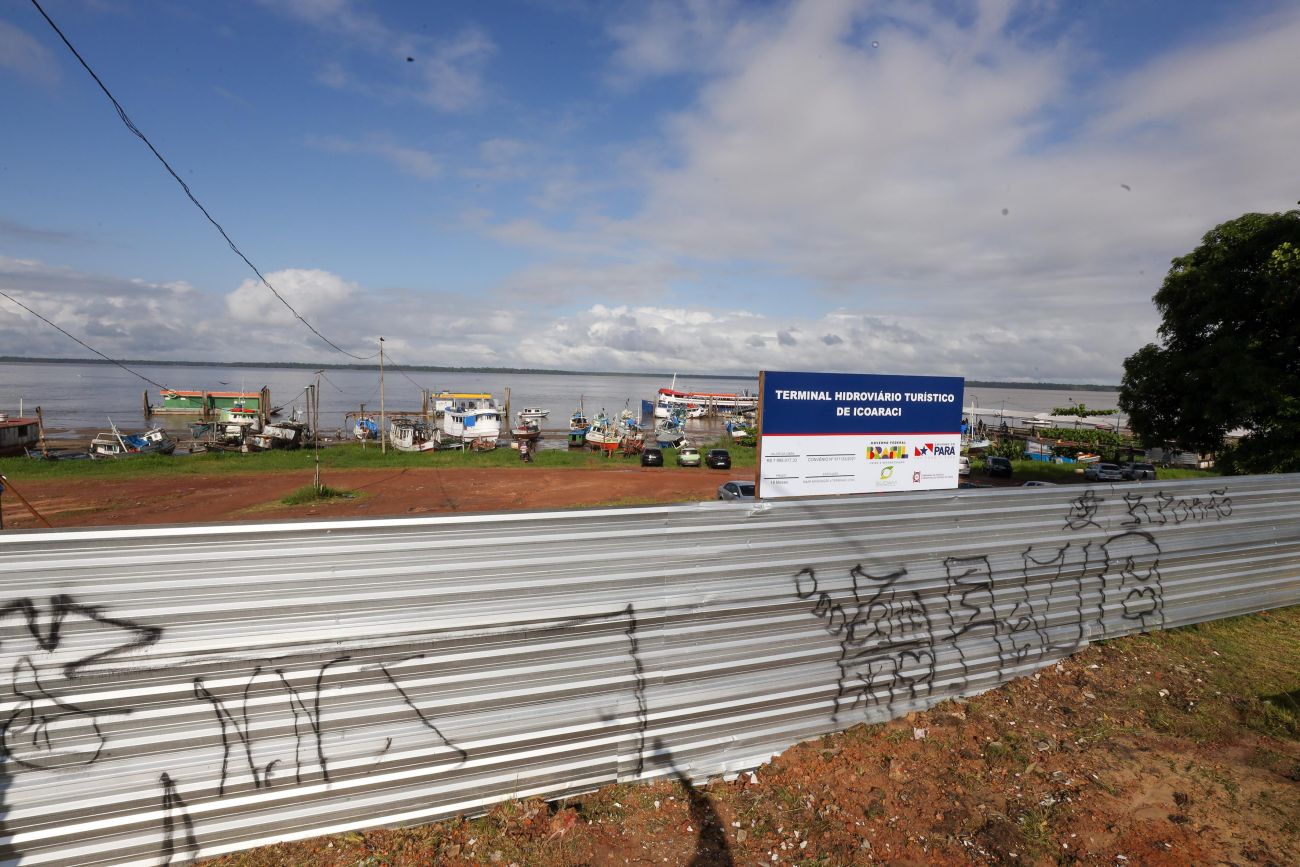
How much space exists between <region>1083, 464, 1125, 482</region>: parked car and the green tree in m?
7.63

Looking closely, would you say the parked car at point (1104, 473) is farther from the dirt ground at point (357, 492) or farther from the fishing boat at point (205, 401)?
the fishing boat at point (205, 401)

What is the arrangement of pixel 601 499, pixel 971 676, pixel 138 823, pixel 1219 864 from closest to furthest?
pixel 138 823, pixel 1219 864, pixel 971 676, pixel 601 499

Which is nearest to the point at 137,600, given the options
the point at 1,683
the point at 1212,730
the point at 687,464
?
the point at 1,683

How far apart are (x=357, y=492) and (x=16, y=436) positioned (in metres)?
30.5

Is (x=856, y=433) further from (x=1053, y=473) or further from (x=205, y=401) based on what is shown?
(x=205, y=401)

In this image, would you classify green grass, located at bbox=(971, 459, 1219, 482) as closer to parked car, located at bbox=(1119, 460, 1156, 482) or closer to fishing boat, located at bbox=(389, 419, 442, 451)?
parked car, located at bbox=(1119, 460, 1156, 482)

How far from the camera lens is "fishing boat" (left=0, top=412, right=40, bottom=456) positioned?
3438cm

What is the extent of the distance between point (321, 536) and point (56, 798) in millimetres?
1612

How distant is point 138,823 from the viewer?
2850mm

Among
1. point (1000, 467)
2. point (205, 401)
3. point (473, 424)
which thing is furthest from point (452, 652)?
point (205, 401)

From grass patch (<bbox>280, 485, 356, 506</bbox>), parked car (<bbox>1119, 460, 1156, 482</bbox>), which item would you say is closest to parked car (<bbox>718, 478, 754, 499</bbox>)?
grass patch (<bbox>280, 485, 356, 506</bbox>)

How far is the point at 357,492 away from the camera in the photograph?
22844 mm

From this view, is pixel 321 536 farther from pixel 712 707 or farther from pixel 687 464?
pixel 687 464

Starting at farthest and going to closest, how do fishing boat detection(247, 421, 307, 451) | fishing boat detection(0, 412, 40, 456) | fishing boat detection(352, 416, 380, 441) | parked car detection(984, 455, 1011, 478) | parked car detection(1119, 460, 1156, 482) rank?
fishing boat detection(352, 416, 380, 441)
fishing boat detection(247, 421, 307, 451)
fishing boat detection(0, 412, 40, 456)
parked car detection(984, 455, 1011, 478)
parked car detection(1119, 460, 1156, 482)
